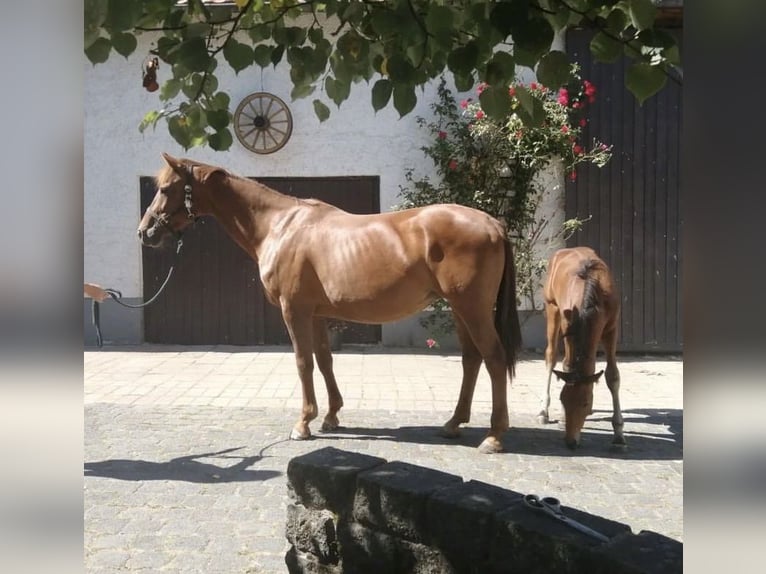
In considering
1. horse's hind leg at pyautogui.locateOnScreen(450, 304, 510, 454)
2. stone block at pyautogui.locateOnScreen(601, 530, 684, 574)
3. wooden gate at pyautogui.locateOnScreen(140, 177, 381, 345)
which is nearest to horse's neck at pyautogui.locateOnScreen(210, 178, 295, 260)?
horse's hind leg at pyautogui.locateOnScreen(450, 304, 510, 454)

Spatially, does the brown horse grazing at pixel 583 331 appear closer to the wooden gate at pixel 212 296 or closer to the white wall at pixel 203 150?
the white wall at pixel 203 150

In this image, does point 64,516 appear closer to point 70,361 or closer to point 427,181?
point 70,361

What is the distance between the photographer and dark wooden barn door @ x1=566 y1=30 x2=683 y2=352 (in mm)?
9008

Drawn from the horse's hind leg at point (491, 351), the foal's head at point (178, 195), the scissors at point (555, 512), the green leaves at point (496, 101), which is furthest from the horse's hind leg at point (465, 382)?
the green leaves at point (496, 101)

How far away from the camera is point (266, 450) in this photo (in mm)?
4258

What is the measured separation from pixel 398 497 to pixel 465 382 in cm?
255

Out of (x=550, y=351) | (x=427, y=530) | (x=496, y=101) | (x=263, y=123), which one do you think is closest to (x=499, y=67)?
(x=496, y=101)

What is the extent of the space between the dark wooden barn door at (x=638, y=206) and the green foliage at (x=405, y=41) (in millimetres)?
7227

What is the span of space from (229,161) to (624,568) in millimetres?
8558

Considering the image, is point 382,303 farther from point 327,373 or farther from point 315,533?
point 315,533

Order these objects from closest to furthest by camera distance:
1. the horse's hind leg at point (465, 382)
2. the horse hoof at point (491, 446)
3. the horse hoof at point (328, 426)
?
the horse hoof at point (491, 446) < the horse's hind leg at point (465, 382) < the horse hoof at point (328, 426)

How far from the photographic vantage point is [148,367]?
767 centimetres

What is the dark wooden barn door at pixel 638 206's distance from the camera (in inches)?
355

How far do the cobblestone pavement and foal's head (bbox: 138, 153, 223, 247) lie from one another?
160cm
